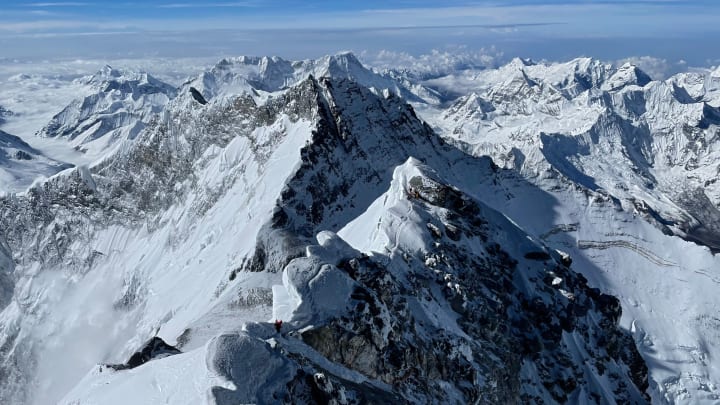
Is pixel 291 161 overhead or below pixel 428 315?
below

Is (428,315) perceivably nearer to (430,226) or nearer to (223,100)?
(430,226)

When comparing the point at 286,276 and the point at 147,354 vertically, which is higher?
the point at 286,276

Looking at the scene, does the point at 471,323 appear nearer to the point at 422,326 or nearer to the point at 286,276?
the point at 422,326

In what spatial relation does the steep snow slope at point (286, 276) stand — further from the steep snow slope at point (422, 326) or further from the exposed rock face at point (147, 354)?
the exposed rock face at point (147, 354)

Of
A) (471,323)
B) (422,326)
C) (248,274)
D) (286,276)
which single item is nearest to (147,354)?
(286,276)

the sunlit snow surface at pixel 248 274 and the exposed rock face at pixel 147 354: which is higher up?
the exposed rock face at pixel 147 354

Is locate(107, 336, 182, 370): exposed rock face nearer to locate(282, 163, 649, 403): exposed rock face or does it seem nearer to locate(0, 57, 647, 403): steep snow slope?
locate(0, 57, 647, 403): steep snow slope

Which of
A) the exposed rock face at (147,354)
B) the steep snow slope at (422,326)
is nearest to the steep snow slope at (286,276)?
the steep snow slope at (422,326)

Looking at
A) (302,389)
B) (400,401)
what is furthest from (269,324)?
(400,401)
